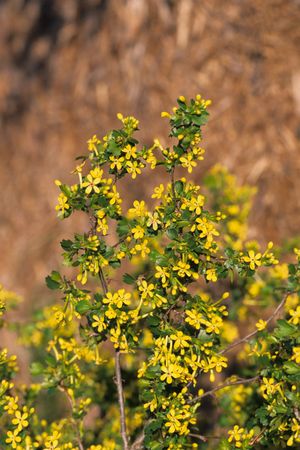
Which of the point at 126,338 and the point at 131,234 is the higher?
the point at 131,234

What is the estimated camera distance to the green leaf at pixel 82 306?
6.15 ft

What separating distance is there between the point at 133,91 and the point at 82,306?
4.06 m

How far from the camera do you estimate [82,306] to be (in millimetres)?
1880

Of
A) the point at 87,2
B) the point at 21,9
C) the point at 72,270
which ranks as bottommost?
the point at 72,270

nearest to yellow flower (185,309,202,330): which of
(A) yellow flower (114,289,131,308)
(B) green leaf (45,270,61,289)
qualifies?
(A) yellow flower (114,289,131,308)

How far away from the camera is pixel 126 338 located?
6.53ft

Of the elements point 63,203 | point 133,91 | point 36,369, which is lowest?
point 36,369

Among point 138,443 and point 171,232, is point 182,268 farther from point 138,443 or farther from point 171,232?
point 138,443

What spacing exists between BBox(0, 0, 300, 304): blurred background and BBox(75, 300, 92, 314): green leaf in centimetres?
303

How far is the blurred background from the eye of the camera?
4.84 metres

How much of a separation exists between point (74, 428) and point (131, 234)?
83 cm

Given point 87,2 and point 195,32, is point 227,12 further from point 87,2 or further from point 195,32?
point 87,2

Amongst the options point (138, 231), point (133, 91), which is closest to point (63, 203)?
point (138, 231)

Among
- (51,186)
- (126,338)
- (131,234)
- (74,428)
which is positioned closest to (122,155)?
(131,234)
